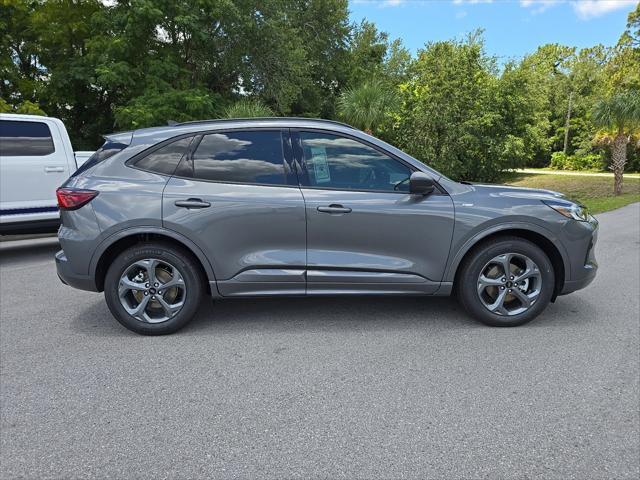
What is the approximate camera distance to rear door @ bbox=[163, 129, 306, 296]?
3.77 m

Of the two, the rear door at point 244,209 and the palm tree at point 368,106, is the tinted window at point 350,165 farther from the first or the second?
the palm tree at point 368,106

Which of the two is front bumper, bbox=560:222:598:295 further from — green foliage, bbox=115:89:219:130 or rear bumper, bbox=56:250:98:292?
green foliage, bbox=115:89:219:130

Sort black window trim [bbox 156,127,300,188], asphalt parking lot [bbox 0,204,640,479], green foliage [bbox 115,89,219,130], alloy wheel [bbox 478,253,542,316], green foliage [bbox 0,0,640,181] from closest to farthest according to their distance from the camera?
asphalt parking lot [bbox 0,204,640,479] → black window trim [bbox 156,127,300,188] → alloy wheel [bbox 478,253,542,316] → green foliage [bbox 115,89,219,130] → green foliage [bbox 0,0,640,181]

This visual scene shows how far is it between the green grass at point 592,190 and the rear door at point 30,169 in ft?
41.9

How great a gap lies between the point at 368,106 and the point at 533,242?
14.3 m

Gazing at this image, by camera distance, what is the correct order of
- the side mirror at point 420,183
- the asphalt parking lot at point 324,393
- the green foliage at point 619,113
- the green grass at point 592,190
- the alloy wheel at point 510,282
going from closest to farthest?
the asphalt parking lot at point 324,393 → the side mirror at point 420,183 → the alloy wheel at point 510,282 → the green grass at point 592,190 → the green foliage at point 619,113

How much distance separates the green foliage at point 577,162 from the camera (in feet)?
116

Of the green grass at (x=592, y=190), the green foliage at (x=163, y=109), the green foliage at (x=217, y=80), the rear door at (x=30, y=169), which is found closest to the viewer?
the rear door at (x=30, y=169)

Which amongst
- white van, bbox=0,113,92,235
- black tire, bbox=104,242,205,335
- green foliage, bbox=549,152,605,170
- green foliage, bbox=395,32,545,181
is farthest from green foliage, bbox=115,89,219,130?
green foliage, bbox=549,152,605,170

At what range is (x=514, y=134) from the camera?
84.9 feet

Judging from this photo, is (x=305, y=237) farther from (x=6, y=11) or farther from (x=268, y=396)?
(x=6, y=11)

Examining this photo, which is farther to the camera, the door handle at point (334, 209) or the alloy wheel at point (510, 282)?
the alloy wheel at point (510, 282)

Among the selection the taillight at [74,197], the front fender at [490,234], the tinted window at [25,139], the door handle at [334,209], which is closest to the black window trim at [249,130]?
the door handle at [334,209]

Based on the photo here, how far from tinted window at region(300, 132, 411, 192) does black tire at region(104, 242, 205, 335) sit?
4.26 ft
